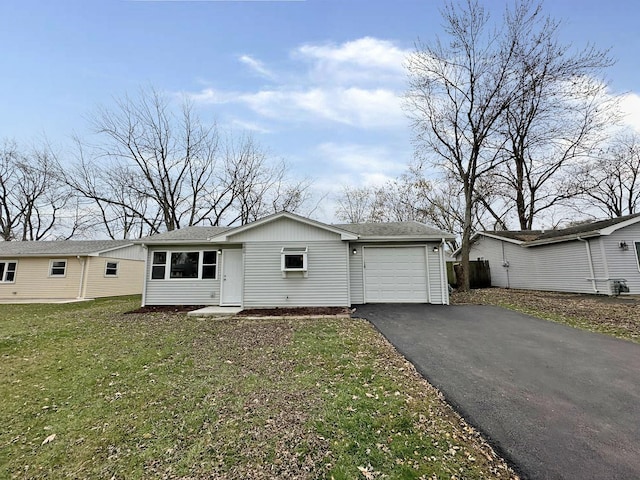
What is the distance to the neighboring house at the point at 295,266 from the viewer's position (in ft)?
32.2

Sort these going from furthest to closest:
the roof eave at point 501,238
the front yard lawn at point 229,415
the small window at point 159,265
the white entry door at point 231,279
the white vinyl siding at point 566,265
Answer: the roof eave at point 501,238
the white vinyl siding at point 566,265
the small window at point 159,265
the white entry door at point 231,279
the front yard lawn at point 229,415

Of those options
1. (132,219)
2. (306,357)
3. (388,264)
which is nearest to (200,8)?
(388,264)

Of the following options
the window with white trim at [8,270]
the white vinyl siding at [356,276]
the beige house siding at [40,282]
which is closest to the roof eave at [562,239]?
the white vinyl siding at [356,276]

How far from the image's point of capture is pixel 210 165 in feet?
74.1

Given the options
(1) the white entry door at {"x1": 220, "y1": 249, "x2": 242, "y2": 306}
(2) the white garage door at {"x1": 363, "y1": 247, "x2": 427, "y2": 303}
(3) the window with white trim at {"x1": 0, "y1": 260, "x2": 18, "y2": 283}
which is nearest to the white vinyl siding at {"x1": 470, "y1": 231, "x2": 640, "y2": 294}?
(2) the white garage door at {"x1": 363, "y1": 247, "x2": 427, "y2": 303}

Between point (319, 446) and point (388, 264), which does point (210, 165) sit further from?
point (319, 446)

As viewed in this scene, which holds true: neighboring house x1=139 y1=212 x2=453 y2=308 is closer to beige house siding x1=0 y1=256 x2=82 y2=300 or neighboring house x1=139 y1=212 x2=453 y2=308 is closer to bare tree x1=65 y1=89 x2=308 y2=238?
beige house siding x1=0 y1=256 x2=82 y2=300

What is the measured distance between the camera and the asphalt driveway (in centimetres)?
234

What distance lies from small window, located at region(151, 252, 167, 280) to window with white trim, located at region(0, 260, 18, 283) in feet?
37.3

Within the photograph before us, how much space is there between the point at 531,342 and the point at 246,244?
26.9 ft

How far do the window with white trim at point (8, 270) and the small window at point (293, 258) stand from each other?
54.0ft

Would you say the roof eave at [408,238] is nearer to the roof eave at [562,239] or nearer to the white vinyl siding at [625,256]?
the roof eave at [562,239]

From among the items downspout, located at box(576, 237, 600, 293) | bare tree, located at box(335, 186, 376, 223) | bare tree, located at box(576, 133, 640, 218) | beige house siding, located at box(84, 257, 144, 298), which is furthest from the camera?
bare tree, located at box(335, 186, 376, 223)

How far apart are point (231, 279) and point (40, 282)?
42.0 feet
